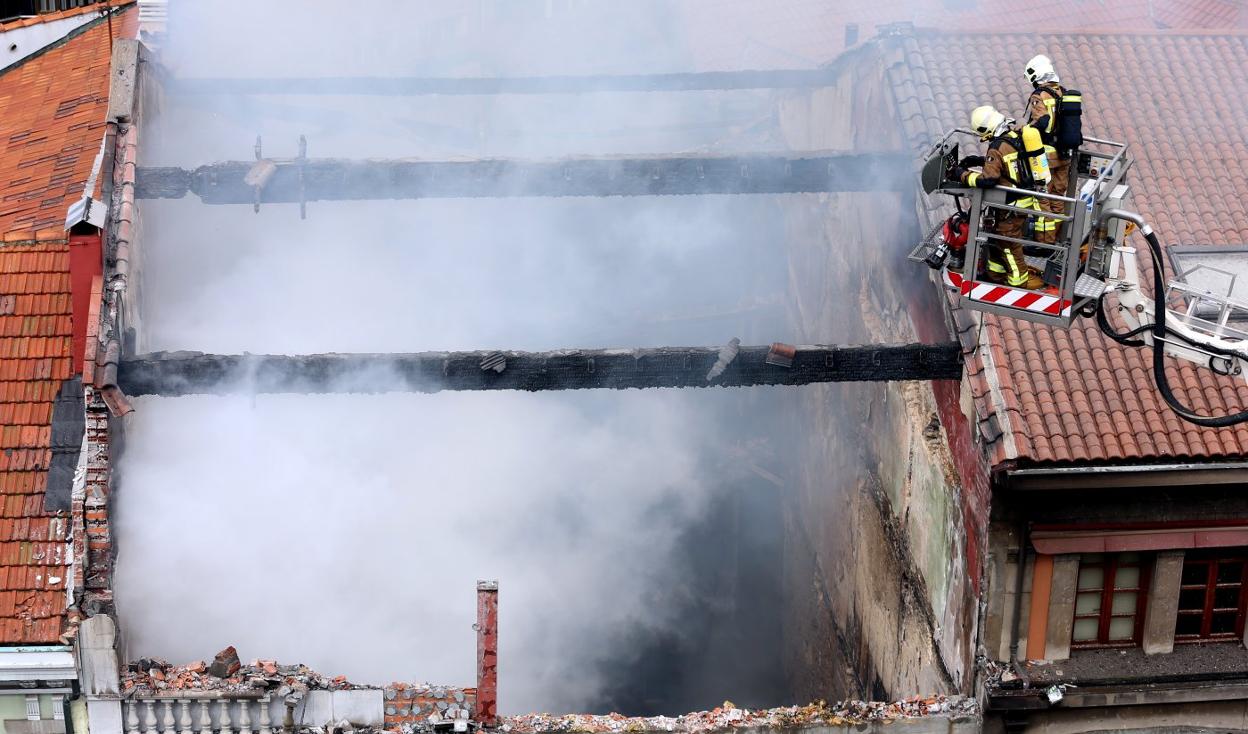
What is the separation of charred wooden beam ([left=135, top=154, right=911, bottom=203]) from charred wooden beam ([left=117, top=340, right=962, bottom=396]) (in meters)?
2.12

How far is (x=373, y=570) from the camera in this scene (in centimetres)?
1716

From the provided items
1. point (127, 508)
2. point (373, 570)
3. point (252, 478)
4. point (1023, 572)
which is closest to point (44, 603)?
point (127, 508)

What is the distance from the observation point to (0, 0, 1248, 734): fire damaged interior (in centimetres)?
1202

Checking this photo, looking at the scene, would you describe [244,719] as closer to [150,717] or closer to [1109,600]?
[150,717]

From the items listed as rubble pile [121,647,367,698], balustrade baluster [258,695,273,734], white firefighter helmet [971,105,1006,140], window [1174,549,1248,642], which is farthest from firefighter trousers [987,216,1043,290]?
balustrade baluster [258,695,273,734]

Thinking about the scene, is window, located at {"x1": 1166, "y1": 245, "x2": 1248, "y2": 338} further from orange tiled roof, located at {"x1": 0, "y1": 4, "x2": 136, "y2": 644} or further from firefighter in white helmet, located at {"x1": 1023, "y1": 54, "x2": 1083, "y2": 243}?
orange tiled roof, located at {"x1": 0, "y1": 4, "x2": 136, "y2": 644}

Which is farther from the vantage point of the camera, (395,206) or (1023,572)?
(395,206)

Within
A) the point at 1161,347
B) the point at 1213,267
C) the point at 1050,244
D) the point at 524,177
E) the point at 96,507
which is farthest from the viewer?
the point at 524,177

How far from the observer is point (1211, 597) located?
12422 millimetres

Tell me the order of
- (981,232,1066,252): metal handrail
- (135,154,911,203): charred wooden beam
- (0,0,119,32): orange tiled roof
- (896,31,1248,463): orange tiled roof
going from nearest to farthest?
(981,232,1066,252): metal handrail, (896,31,1248,463): orange tiled roof, (135,154,911,203): charred wooden beam, (0,0,119,32): orange tiled roof

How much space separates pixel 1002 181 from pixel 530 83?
978cm

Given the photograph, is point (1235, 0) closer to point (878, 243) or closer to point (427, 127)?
point (878, 243)

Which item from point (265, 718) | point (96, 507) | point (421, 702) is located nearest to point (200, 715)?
point (265, 718)

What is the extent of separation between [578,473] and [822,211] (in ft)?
18.9
